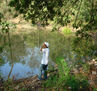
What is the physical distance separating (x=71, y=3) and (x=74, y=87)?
3.24 meters

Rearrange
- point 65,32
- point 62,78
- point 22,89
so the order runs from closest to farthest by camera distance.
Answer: point 62,78 → point 22,89 → point 65,32

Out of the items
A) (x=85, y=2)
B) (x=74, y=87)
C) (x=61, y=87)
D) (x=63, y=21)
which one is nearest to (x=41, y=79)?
(x=61, y=87)

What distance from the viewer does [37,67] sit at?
35.7 feet

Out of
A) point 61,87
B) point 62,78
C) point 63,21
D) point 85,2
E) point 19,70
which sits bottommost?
point 19,70

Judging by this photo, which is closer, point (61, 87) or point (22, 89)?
point (61, 87)

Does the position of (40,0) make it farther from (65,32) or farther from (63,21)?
(65,32)

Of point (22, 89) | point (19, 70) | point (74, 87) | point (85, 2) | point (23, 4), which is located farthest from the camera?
point (19, 70)

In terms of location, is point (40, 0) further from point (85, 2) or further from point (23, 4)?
point (85, 2)

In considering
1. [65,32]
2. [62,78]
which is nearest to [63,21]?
[62,78]

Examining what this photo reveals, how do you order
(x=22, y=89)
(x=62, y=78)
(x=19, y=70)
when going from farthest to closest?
(x=19, y=70) → (x=22, y=89) → (x=62, y=78)

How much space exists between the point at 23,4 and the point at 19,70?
663 cm

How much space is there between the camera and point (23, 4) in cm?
455

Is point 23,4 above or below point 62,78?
above

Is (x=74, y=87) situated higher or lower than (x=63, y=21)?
lower
